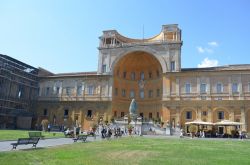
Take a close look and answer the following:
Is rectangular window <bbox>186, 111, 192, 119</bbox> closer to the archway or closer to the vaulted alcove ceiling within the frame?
the archway

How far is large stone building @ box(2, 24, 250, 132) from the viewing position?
44.3 meters

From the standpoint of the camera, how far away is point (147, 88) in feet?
176

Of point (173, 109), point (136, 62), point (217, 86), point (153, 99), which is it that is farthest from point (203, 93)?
point (136, 62)

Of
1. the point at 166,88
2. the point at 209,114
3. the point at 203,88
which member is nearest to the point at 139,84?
the point at 166,88

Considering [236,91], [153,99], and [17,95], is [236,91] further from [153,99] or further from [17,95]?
[17,95]

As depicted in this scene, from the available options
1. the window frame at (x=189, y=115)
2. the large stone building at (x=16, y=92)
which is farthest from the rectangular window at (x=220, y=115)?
the large stone building at (x=16, y=92)

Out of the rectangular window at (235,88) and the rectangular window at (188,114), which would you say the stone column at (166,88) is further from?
the rectangular window at (235,88)

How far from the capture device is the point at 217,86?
148 ft

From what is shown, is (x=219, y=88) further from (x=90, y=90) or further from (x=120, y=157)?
(x=120, y=157)

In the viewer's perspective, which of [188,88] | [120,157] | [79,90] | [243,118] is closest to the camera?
[120,157]

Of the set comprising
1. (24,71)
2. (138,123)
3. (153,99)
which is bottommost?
(138,123)

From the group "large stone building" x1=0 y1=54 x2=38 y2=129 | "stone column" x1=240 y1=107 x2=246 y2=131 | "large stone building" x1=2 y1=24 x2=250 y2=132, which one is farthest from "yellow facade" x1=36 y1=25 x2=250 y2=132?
A: "large stone building" x1=0 y1=54 x2=38 y2=129

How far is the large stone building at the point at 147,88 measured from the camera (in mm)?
44272

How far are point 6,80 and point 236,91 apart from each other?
39.9m
